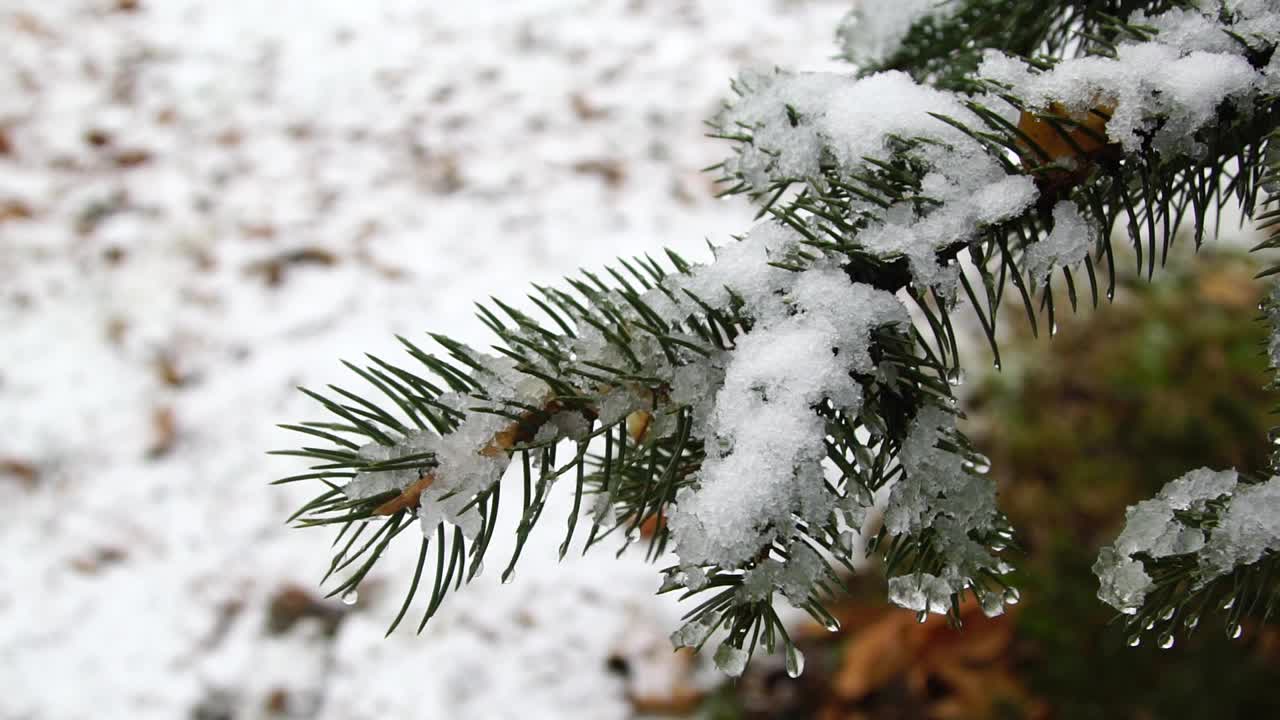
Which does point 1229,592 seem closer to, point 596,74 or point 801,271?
point 801,271

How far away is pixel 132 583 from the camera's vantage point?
2.09 metres

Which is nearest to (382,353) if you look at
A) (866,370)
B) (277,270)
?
(277,270)

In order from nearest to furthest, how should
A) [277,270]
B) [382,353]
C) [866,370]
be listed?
[866,370], [382,353], [277,270]

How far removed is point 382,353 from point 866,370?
87.1 inches

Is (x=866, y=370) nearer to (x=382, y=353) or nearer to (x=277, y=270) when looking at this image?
(x=382, y=353)

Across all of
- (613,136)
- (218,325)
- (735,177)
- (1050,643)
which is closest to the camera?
(735,177)

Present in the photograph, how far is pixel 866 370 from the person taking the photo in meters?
0.50

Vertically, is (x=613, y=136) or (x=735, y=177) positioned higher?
(x=735, y=177)

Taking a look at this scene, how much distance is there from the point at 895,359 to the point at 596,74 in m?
3.21

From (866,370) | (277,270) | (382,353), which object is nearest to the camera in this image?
(866,370)

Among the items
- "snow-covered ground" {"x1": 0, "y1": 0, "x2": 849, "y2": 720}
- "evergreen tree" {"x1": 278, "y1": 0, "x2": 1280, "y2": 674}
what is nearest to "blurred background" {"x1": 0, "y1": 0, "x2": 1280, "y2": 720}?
"snow-covered ground" {"x1": 0, "y1": 0, "x2": 849, "y2": 720}

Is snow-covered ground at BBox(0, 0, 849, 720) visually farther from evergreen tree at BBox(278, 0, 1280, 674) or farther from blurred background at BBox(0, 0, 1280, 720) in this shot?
evergreen tree at BBox(278, 0, 1280, 674)

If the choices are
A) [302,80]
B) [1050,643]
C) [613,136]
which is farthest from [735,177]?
[302,80]

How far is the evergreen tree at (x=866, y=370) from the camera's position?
0.49 m
